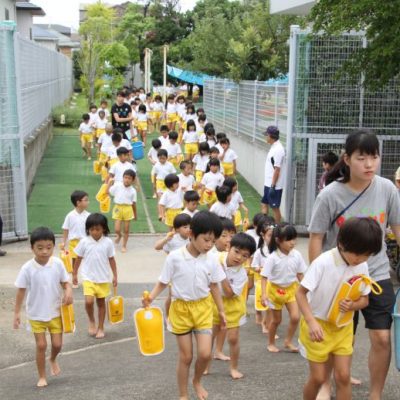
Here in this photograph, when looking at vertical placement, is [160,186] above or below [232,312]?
below

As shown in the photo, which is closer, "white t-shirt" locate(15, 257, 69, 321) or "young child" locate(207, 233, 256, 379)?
"young child" locate(207, 233, 256, 379)

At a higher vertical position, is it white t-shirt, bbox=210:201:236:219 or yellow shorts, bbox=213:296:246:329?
white t-shirt, bbox=210:201:236:219

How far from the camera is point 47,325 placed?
5809mm

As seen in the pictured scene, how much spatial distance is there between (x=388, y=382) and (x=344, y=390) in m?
1.23

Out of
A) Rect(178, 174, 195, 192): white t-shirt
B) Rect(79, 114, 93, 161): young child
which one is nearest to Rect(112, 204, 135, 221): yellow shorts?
Rect(178, 174, 195, 192): white t-shirt

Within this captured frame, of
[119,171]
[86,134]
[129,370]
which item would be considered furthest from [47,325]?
[86,134]

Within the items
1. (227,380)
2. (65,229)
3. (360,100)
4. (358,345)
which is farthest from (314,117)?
(227,380)

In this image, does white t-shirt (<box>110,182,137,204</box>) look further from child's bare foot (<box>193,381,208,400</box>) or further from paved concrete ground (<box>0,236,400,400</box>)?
child's bare foot (<box>193,381,208,400</box>)

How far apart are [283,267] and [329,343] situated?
2045 mm

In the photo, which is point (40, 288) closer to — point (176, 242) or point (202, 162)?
point (176, 242)

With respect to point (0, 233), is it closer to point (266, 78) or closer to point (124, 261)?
point (124, 261)

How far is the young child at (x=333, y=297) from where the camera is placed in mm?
3961

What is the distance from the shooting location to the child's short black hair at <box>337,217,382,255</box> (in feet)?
12.9

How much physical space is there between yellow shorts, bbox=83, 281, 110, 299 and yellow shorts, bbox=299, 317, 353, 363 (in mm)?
3316
